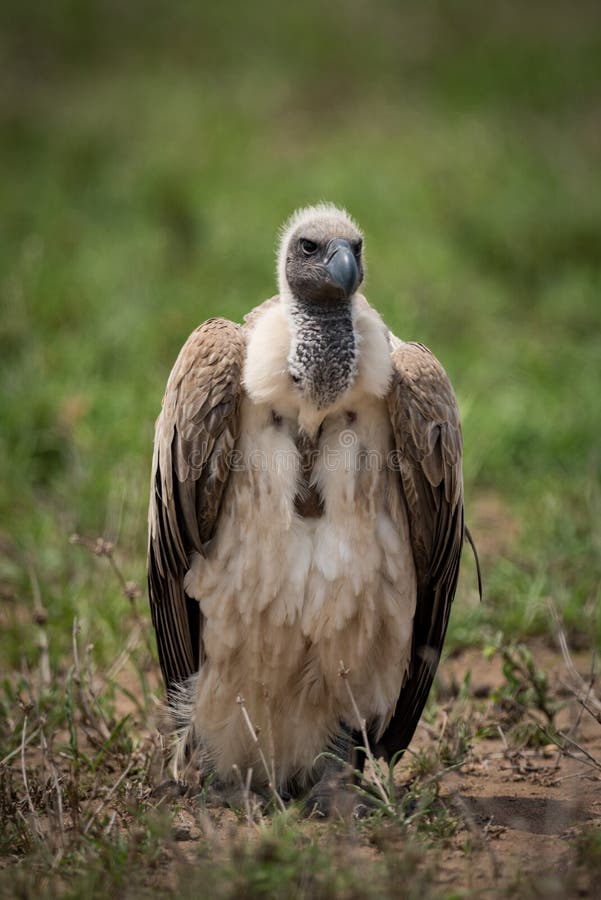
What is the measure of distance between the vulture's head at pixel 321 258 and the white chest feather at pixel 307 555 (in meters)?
0.19

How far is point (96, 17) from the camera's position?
15.2 meters

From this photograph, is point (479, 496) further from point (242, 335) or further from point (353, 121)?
point (353, 121)

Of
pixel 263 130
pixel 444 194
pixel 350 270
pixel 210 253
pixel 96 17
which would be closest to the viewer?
pixel 350 270

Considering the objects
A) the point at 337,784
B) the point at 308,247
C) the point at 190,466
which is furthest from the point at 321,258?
the point at 337,784

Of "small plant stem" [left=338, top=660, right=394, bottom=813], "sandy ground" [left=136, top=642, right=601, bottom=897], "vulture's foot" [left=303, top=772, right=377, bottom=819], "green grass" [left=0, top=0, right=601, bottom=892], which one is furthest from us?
"green grass" [left=0, top=0, right=601, bottom=892]

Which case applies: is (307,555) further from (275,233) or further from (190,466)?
(275,233)

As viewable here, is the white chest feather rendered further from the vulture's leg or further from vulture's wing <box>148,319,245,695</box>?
the vulture's leg

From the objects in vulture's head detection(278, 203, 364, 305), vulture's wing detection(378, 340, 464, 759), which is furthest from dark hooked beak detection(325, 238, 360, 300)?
vulture's wing detection(378, 340, 464, 759)

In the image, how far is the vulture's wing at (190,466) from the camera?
13.2 feet

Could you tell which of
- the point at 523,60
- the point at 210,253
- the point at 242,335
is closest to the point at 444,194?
the point at 210,253

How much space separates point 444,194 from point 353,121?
2.36 m

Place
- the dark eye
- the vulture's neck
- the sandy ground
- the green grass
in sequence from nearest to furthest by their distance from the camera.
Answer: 1. the sandy ground
2. the vulture's neck
3. the dark eye
4. the green grass

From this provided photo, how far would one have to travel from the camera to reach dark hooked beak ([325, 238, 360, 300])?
4027mm

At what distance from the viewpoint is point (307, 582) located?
4066 mm
